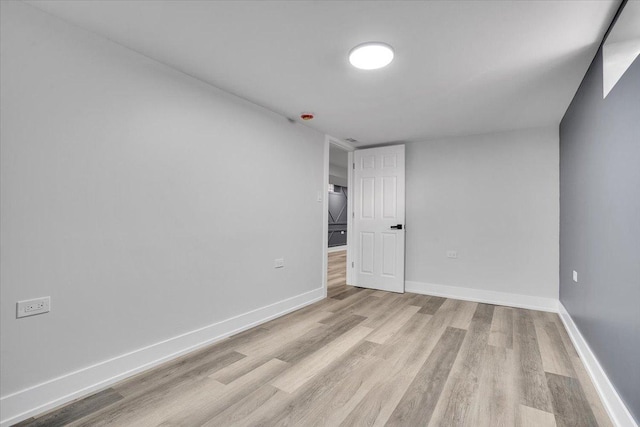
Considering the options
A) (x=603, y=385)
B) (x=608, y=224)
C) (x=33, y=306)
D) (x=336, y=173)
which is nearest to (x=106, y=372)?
(x=33, y=306)

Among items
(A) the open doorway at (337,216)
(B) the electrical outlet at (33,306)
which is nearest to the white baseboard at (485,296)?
(A) the open doorway at (337,216)

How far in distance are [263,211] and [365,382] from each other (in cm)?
181

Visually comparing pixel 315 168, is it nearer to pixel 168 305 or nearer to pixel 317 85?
pixel 317 85

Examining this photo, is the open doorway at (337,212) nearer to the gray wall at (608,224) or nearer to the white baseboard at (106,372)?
the white baseboard at (106,372)

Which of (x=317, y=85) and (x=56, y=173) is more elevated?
(x=317, y=85)

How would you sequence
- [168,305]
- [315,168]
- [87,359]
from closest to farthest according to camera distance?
[87,359] < [168,305] < [315,168]

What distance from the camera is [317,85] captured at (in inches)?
99.9

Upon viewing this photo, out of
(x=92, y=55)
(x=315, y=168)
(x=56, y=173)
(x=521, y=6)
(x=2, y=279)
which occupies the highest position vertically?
(x=521, y=6)

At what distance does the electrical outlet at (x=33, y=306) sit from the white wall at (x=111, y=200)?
3cm

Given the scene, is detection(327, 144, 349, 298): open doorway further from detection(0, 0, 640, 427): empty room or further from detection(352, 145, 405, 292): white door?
detection(0, 0, 640, 427): empty room

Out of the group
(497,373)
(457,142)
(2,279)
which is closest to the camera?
(2,279)

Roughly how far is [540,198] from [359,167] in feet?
7.70

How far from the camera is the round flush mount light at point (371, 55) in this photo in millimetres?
1945

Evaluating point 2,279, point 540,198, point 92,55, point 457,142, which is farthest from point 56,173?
point 540,198
